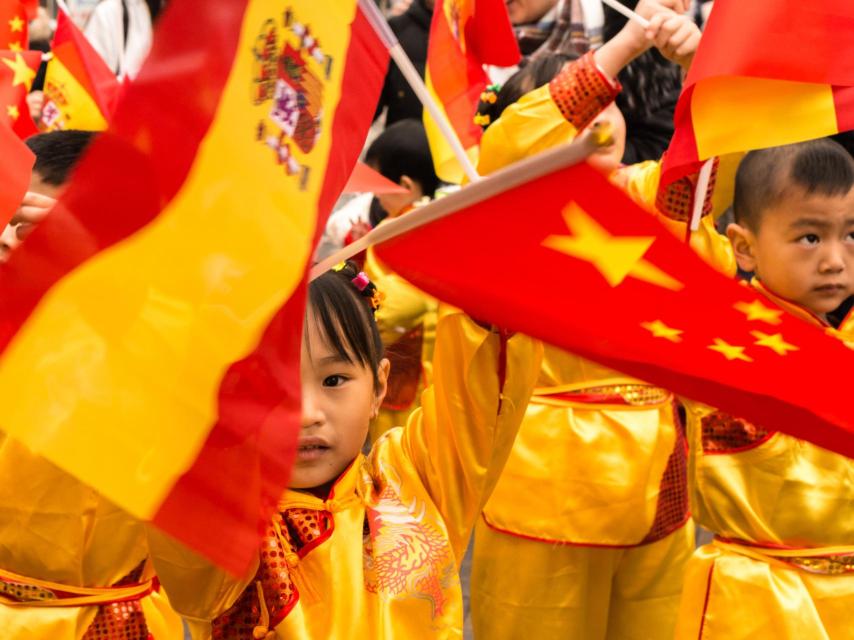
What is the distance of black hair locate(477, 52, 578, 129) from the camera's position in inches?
136

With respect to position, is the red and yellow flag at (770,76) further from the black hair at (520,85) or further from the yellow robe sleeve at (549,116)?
the black hair at (520,85)

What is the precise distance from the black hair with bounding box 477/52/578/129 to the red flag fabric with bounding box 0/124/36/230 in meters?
1.36

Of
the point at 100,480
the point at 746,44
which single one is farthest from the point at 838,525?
the point at 100,480

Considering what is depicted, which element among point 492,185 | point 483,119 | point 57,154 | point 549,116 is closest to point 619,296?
point 492,185

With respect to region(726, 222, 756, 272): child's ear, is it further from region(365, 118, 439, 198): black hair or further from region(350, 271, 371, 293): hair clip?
region(365, 118, 439, 198): black hair

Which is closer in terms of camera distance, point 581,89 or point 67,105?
point 581,89

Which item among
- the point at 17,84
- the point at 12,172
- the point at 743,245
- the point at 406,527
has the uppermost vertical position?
the point at 12,172

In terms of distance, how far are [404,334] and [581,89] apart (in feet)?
Answer: 5.45

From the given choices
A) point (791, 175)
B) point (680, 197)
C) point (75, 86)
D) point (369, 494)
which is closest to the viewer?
point (369, 494)

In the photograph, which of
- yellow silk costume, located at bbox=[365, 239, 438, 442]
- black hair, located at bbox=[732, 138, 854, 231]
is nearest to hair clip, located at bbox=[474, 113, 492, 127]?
black hair, located at bbox=[732, 138, 854, 231]

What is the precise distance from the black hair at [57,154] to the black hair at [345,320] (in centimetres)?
68

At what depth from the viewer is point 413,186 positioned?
16.5ft

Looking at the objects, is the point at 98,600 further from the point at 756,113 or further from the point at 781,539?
the point at 756,113

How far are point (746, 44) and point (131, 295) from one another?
1.37m
